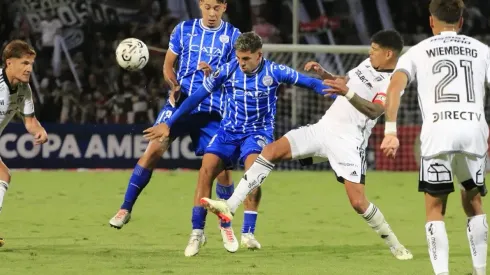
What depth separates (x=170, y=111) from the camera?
954cm

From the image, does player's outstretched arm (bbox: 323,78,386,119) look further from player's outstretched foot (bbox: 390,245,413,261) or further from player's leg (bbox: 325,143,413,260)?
player's outstretched foot (bbox: 390,245,413,261)

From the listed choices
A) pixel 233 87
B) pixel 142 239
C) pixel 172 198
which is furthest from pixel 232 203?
pixel 172 198

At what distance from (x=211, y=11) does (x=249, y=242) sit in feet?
6.85

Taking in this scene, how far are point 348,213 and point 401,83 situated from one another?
19.0 feet

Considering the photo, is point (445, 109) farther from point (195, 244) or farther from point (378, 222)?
point (195, 244)

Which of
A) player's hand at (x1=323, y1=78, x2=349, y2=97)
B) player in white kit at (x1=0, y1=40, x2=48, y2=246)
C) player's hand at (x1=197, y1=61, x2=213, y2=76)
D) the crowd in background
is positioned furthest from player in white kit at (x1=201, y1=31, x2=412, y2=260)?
the crowd in background

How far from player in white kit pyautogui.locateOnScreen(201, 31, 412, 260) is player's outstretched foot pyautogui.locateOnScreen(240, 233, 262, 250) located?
0.84 meters

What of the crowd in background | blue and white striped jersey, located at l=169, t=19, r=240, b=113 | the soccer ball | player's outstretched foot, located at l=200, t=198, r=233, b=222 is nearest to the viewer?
player's outstretched foot, located at l=200, t=198, r=233, b=222

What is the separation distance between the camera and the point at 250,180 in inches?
325

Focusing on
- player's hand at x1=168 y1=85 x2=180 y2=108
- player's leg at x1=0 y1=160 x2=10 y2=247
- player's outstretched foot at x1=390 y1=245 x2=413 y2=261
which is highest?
player's hand at x1=168 y1=85 x2=180 y2=108

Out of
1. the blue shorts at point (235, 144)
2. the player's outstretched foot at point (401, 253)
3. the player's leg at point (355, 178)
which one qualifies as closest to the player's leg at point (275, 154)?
the player's leg at point (355, 178)

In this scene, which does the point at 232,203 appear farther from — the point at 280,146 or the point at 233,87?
the point at 233,87

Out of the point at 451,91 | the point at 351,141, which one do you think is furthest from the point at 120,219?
the point at 451,91

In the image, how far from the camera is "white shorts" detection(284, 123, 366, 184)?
8500 mm
